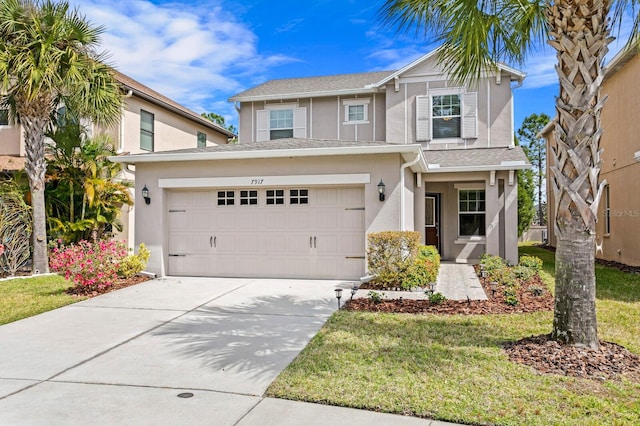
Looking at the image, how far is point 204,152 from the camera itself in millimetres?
11328

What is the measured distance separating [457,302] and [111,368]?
5.79 metres

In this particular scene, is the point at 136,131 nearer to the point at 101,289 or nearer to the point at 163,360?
the point at 101,289

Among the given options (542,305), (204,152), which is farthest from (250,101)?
(542,305)

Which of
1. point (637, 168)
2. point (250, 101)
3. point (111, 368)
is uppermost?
point (250, 101)

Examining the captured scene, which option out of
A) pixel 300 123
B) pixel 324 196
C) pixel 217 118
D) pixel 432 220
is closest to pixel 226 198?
pixel 324 196

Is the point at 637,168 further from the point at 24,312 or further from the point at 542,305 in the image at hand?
the point at 24,312

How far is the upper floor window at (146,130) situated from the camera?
17328 mm

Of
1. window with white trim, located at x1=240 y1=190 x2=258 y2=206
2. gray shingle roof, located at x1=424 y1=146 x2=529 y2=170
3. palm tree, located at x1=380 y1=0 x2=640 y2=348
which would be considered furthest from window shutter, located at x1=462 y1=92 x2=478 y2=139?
palm tree, located at x1=380 y1=0 x2=640 y2=348

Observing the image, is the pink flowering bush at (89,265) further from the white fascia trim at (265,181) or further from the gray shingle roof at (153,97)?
the gray shingle roof at (153,97)

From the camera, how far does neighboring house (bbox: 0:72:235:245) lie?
1605cm

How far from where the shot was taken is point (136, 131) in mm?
16844

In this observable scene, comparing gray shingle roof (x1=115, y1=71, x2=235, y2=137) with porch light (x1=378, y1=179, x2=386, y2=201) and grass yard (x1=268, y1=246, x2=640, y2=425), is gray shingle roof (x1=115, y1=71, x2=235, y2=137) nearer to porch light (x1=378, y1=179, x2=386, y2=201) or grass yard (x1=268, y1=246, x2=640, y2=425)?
porch light (x1=378, y1=179, x2=386, y2=201)

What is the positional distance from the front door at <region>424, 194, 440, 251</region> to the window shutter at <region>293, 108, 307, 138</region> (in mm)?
5298

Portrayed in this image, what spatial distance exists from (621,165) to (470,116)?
15.6 ft
